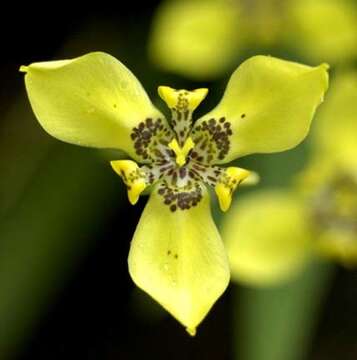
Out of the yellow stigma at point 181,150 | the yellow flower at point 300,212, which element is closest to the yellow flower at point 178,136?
the yellow stigma at point 181,150

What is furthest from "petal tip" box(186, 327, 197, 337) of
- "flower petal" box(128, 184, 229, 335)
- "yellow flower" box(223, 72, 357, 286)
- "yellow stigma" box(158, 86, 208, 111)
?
"yellow flower" box(223, 72, 357, 286)

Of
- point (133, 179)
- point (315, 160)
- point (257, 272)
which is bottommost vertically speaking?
point (257, 272)

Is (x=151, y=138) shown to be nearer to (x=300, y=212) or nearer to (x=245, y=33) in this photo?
(x=300, y=212)

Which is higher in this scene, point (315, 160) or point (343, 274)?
point (315, 160)

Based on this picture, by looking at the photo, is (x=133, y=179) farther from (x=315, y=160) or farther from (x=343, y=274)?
(x=343, y=274)

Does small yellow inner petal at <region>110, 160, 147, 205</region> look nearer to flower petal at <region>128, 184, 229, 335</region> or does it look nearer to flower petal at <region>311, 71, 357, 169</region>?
flower petal at <region>128, 184, 229, 335</region>

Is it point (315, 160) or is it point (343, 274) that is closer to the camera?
point (315, 160)

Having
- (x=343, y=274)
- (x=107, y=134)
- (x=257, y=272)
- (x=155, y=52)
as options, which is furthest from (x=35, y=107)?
(x=343, y=274)

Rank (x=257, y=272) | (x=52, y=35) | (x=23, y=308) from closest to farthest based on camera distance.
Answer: (x=257, y=272) → (x=23, y=308) → (x=52, y=35)
